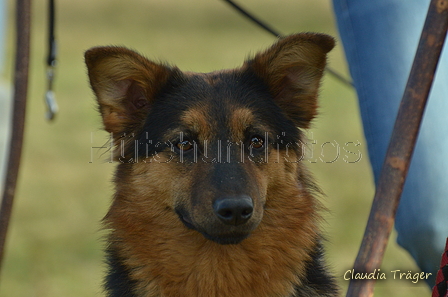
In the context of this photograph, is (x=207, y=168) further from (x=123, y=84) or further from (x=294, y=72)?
(x=294, y=72)

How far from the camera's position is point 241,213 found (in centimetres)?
291

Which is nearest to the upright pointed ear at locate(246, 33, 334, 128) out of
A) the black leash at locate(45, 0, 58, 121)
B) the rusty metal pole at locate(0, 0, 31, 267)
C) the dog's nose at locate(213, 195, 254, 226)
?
the dog's nose at locate(213, 195, 254, 226)

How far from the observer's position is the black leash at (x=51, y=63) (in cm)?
329

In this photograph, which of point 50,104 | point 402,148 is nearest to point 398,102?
point 402,148

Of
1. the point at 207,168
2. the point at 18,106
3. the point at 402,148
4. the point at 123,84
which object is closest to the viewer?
the point at 402,148

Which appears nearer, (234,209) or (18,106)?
(18,106)

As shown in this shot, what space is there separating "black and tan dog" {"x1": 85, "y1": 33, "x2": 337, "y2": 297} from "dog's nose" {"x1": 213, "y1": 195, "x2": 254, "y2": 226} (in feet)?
0.51

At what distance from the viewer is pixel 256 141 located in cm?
334

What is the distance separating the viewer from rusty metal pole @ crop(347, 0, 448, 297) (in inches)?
79.7

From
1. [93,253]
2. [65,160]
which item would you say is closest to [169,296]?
[93,253]

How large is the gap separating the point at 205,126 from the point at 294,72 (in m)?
0.65

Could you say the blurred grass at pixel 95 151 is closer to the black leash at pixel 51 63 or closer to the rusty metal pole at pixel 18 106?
the black leash at pixel 51 63

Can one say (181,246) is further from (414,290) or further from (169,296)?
(414,290)

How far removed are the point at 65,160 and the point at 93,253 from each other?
395 centimetres
